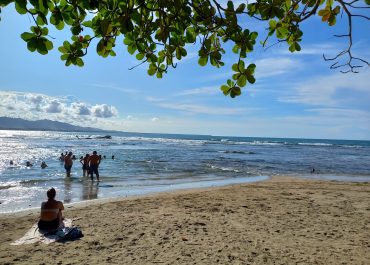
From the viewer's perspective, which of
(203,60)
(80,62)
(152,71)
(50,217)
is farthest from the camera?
(50,217)

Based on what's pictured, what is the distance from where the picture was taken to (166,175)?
70.7 feet

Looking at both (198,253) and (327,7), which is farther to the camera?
(198,253)

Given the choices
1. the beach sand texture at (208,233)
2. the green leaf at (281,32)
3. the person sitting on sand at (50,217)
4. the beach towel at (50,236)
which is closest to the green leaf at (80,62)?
the green leaf at (281,32)

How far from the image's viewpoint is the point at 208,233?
762 cm

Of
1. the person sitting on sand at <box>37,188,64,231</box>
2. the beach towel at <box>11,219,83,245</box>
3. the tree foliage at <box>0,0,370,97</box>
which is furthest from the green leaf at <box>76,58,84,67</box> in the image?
the person sitting on sand at <box>37,188,64,231</box>

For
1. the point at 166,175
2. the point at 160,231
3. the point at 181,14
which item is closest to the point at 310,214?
the point at 160,231

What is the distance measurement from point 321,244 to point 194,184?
11200mm

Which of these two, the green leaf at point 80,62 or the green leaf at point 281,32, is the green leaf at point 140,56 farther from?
the green leaf at point 281,32

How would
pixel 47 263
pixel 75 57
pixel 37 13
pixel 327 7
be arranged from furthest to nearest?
pixel 47 263 < pixel 327 7 < pixel 75 57 < pixel 37 13

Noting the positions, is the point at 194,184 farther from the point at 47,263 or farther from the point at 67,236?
the point at 47,263

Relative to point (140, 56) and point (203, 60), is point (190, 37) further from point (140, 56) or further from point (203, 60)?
point (140, 56)

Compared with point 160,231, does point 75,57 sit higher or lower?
higher

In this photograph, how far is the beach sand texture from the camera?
6.25 metres

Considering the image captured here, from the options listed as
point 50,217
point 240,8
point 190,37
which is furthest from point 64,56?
point 50,217
